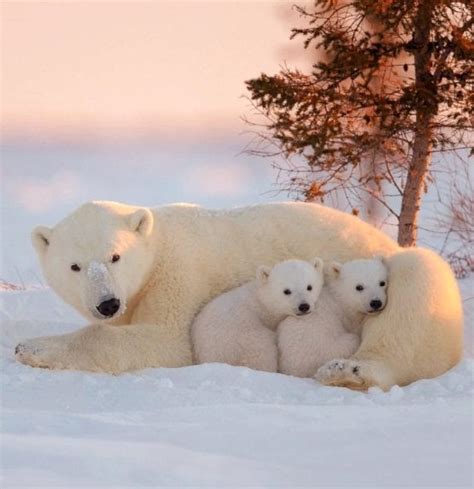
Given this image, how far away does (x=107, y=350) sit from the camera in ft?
19.6

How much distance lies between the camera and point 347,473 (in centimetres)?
379

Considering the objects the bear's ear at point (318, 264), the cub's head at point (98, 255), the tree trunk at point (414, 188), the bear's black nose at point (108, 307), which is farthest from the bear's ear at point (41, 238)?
the tree trunk at point (414, 188)

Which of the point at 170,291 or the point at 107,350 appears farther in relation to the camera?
the point at 170,291

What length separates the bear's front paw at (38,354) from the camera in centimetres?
593

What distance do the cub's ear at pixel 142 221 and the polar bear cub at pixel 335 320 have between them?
0.98m

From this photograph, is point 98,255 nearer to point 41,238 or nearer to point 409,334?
point 41,238

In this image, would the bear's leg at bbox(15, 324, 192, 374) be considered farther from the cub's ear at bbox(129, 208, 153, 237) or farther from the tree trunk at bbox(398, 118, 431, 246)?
the tree trunk at bbox(398, 118, 431, 246)

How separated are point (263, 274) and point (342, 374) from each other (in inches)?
32.9

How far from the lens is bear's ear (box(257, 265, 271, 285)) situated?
6113mm

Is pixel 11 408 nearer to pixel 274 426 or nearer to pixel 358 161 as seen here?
pixel 274 426

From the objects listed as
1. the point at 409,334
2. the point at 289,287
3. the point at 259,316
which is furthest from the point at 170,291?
the point at 409,334

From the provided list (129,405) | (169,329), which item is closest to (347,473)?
(129,405)

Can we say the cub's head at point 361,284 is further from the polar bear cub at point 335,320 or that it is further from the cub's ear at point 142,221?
the cub's ear at point 142,221

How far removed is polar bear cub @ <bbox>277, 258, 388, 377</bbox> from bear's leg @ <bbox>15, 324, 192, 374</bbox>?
0.66m
